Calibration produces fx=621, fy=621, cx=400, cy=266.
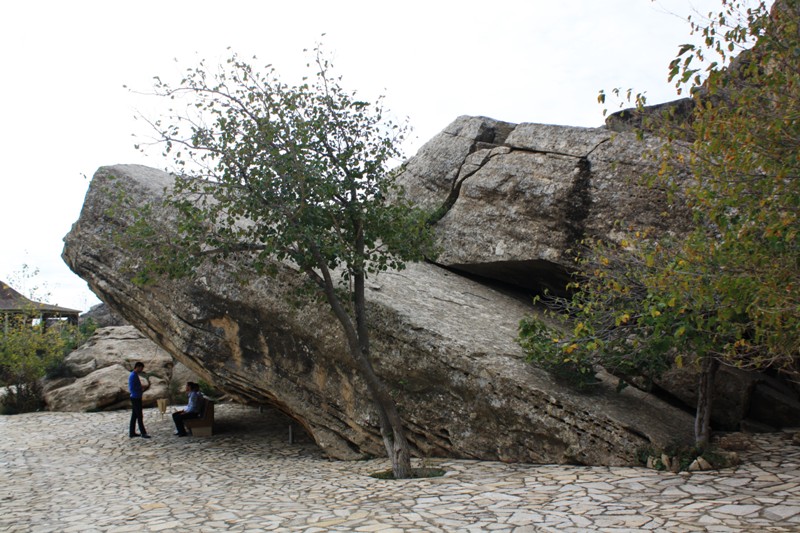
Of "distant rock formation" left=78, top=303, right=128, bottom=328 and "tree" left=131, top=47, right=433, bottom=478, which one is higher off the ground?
"tree" left=131, top=47, right=433, bottom=478

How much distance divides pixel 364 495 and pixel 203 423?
791 centimetres

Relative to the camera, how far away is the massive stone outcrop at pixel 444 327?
10.9 m

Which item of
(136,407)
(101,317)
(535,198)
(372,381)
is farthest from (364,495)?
(101,317)

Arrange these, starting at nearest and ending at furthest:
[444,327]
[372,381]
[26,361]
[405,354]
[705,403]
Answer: [705,403], [372,381], [405,354], [444,327], [26,361]

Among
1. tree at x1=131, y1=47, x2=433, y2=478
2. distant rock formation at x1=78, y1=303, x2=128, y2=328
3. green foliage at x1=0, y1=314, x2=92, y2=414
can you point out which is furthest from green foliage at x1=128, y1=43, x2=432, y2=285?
distant rock formation at x1=78, y1=303, x2=128, y2=328

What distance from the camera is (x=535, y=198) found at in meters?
14.9

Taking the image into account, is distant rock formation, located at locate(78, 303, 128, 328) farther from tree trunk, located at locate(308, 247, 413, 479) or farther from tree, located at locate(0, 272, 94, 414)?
tree trunk, located at locate(308, 247, 413, 479)

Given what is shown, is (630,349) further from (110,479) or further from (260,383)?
(110,479)

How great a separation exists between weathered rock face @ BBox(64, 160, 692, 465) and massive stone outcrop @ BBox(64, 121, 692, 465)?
0.03 meters

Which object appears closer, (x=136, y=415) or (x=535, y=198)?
(x=535, y=198)

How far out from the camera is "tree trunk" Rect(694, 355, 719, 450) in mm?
10047

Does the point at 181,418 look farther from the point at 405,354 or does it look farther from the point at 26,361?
the point at 26,361

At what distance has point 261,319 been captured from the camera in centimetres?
1327

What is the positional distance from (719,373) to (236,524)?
951cm
